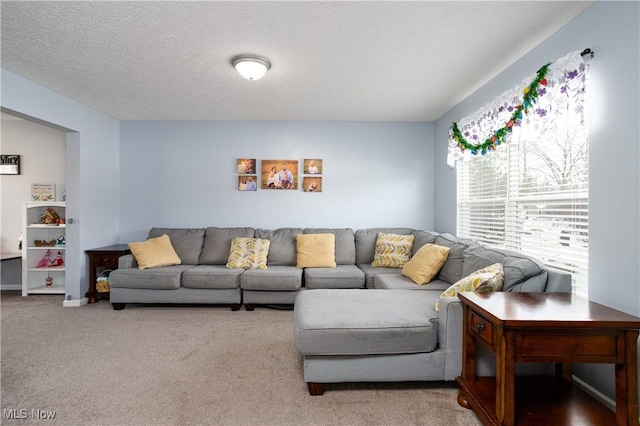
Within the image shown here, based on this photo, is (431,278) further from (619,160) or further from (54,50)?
(54,50)

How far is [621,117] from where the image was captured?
1.81m

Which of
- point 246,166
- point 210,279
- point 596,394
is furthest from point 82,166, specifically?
point 596,394

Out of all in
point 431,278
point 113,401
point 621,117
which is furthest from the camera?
point 431,278

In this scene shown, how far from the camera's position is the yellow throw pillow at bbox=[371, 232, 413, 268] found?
12.8 feet

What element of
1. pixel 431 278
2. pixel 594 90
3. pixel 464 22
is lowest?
pixel 431 278

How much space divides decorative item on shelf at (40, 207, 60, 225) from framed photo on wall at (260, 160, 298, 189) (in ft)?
9.59

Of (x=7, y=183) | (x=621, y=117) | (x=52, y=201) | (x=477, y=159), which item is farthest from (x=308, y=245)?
(x=7, y=183)

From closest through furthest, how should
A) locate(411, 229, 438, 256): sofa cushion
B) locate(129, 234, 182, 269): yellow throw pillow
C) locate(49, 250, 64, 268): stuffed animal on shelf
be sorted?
locate(411, 229, 438, 256): sofa cushion, locate(129, 234, 182, 269): yellow throw pillow, locate(49, 250, 64, 268): stuffed animal on shelf

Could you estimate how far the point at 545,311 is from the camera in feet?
5.32

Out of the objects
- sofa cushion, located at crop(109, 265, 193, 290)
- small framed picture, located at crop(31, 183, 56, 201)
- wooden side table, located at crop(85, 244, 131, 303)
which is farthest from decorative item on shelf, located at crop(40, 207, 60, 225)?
sofa cushion, located at crop(109, 265, 193, 290)

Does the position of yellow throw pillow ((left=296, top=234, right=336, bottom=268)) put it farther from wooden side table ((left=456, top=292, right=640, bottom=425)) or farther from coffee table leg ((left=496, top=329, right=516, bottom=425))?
A: coffee table leg ((left=496, top=329, right=516, bottom=425))

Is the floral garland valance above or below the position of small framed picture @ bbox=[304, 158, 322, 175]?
above

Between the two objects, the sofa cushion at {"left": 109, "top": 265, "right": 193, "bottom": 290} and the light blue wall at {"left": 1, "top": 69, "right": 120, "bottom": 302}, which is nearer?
the light blue wall at {"left": 1, "top": 69, "right": 120, "bottom": 302}

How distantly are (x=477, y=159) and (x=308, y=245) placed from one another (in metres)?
2.22
